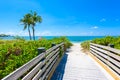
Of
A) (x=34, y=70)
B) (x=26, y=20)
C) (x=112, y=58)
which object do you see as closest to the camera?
(x=34, y=70)

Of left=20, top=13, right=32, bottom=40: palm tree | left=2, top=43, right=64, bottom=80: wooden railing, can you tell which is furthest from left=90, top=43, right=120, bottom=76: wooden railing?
left=20, top=13, right=32, bottom=40: palm tree

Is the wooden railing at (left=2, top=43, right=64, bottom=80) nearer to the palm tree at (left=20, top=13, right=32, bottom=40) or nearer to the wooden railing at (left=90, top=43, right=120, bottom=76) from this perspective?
the wooden railing at (left=90, top=43, right=120, bottom=76)

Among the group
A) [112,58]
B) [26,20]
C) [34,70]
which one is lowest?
[112,58]

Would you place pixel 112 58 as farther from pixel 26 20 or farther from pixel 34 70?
pixel 26 20

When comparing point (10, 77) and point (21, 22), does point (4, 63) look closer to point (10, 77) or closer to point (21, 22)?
point (10, 77)

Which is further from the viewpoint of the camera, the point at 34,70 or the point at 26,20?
the point at 26,20

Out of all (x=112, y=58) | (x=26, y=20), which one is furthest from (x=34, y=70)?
(x=26, y=20)

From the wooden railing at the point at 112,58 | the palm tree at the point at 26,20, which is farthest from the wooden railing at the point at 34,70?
the palm tree at the point at 26,20

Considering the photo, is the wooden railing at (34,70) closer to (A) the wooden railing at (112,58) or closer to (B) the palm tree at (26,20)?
(A) the wooden railing at (112,58)

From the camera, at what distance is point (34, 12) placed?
52.1 metres

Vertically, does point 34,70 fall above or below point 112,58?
above

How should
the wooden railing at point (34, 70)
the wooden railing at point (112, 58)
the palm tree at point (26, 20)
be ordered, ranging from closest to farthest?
the wooden railing at point (34, 70), the wooden railing at point (112, 58), the palm tree at point (26, 20)

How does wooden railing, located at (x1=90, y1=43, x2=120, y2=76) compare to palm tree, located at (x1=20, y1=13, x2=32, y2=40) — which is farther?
palm tree, located at (x1=20, y1=13, x2=32, y2=40)

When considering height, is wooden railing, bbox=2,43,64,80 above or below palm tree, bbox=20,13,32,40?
below
